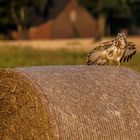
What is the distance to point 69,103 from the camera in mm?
8523

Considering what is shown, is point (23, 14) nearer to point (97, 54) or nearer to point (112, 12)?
point (112, 12)

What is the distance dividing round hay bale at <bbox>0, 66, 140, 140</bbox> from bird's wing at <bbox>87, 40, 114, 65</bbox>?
77 centimetres

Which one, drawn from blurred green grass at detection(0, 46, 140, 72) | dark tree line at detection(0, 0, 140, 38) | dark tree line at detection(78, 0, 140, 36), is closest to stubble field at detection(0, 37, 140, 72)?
blurred green grass at detection(0, 46, 140, 72)

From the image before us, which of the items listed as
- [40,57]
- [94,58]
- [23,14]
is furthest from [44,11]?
[94,58]

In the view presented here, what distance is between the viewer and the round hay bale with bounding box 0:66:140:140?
841 cm

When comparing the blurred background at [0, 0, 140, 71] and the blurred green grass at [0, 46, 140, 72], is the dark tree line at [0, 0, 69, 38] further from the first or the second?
the blurred green grass at [0, 46, 140, 72]

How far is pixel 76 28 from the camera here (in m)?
78.2

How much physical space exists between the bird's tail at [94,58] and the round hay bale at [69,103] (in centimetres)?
77

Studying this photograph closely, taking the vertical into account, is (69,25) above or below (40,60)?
below

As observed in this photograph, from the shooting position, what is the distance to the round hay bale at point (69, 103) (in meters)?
8.41

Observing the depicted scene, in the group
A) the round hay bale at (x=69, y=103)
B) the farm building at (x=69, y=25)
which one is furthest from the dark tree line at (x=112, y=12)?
the round hay bale at (x=69, y=103)

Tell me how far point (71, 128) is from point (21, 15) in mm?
60672

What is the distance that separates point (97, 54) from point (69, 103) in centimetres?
→ 220

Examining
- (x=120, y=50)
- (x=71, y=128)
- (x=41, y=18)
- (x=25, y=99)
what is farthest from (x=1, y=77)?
(x=41, y=18)
